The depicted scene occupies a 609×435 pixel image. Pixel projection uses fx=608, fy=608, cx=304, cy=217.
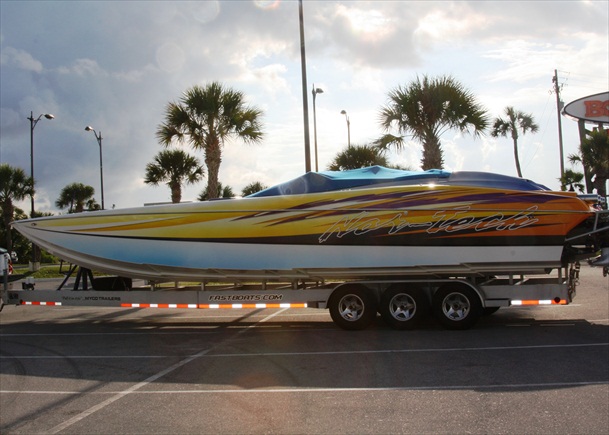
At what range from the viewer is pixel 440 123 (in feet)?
64.9

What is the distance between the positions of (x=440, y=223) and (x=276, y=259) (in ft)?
10.2

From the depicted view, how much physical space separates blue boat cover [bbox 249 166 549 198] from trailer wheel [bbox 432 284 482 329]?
2040mm

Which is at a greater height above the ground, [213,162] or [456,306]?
[213,162]

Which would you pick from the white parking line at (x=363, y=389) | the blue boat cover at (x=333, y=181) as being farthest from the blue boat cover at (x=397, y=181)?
the white parking line at (x=363, y=389)

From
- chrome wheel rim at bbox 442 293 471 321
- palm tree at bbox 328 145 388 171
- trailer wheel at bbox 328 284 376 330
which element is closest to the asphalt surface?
trailer wheel at bbox 328 284 376 330

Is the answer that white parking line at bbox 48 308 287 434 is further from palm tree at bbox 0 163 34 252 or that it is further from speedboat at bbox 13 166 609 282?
palm tree at bbox 0 163 34 252

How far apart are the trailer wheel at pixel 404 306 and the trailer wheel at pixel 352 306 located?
266 mm

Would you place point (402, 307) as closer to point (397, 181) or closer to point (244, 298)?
point (397, 181)

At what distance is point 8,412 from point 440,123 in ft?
52.8

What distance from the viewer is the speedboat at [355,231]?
10.8 m

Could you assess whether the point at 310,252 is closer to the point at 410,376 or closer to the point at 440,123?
the point at 410,376

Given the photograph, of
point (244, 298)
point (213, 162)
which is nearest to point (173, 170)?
point (213, 162)

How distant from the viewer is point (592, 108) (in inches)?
1544

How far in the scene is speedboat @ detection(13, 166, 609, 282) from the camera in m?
10.8
